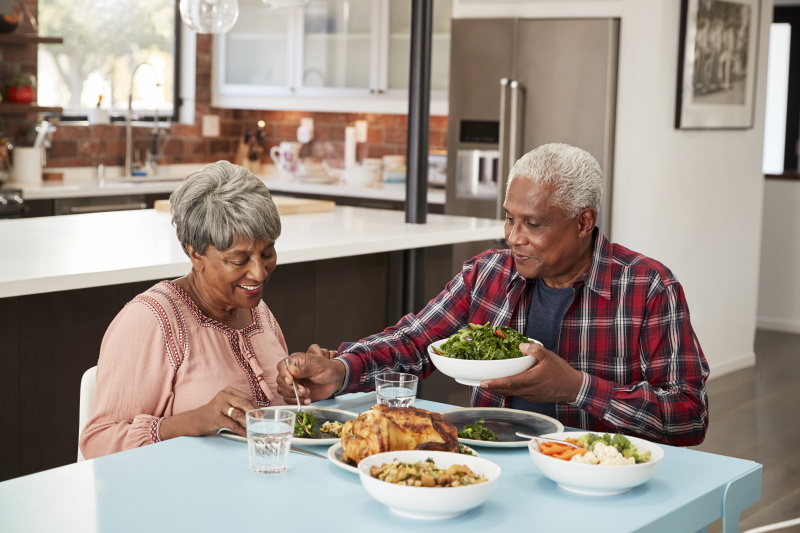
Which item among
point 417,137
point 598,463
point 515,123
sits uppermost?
point 515,123

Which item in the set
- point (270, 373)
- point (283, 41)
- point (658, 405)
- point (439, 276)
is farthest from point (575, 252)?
point (283, 41)

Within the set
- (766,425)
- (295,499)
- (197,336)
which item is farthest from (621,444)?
(766,425)

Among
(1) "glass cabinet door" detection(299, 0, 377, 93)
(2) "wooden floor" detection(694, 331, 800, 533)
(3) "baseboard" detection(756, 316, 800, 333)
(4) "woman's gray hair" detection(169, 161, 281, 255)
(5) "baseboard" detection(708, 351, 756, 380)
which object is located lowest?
(2) "wooden floor" detection(694, 331, 800, 533)

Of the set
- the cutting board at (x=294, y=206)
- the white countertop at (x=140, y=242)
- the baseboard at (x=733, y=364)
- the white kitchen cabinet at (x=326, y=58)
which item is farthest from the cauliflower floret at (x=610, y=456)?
the white kitchen cabinet at (x=326, y=58)

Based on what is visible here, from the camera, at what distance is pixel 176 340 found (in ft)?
6.57

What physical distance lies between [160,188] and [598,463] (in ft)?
16.1

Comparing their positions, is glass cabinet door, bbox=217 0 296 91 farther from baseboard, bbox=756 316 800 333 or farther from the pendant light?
baseboard, bbox=756 316 800 333

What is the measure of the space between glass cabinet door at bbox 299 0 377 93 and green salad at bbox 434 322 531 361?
15.3 ft

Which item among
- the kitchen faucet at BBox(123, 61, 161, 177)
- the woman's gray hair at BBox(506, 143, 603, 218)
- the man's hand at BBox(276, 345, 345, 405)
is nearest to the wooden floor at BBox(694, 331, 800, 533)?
the woman's gray hair at BBox(506, 143, 603, 218)

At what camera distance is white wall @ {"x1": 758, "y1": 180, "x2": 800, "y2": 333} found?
7121mm

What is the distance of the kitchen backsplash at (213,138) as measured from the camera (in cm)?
655

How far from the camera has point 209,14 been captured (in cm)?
351

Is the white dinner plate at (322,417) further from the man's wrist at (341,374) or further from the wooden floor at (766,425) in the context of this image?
the wooden floor at (766,425)

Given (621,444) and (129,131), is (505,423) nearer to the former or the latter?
(621,444)
